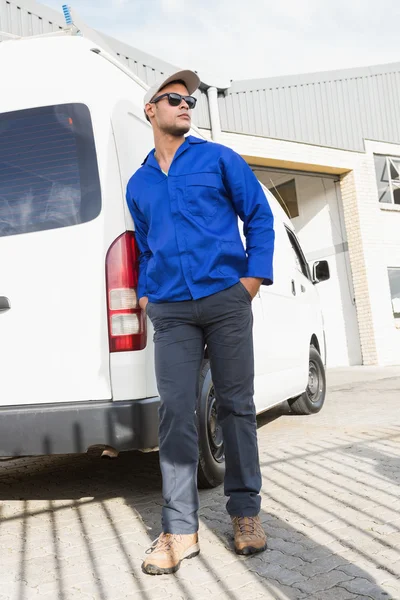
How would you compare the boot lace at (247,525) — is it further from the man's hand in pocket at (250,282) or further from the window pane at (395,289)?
the window pane at (395,289)

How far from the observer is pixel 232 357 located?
113 inches

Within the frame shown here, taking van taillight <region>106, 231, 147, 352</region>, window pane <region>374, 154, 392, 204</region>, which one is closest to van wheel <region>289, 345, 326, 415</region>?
van taillight <region>106, 231, 147, 352</region>

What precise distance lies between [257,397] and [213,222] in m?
2.14

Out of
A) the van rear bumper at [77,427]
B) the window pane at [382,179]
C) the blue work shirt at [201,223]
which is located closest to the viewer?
the blue work shirt at [201,223]

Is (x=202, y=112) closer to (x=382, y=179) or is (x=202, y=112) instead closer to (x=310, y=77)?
(x=310, y=77)

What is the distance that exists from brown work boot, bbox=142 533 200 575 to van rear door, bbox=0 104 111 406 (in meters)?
0.76

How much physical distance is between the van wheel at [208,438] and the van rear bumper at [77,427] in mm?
532

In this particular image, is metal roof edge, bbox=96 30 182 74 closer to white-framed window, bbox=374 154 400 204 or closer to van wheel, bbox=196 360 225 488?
white-framed window, bbox=374 154 400 204

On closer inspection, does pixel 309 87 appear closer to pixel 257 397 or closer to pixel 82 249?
pixel 257 397

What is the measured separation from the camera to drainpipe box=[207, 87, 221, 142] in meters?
12.9

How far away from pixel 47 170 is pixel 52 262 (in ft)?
1.63

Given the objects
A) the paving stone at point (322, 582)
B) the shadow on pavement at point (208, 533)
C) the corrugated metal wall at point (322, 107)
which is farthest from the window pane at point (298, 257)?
the corrugated metal wall at point (322, 107)

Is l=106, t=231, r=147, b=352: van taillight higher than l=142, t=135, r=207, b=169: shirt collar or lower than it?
lower

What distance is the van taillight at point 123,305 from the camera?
3219 mm
